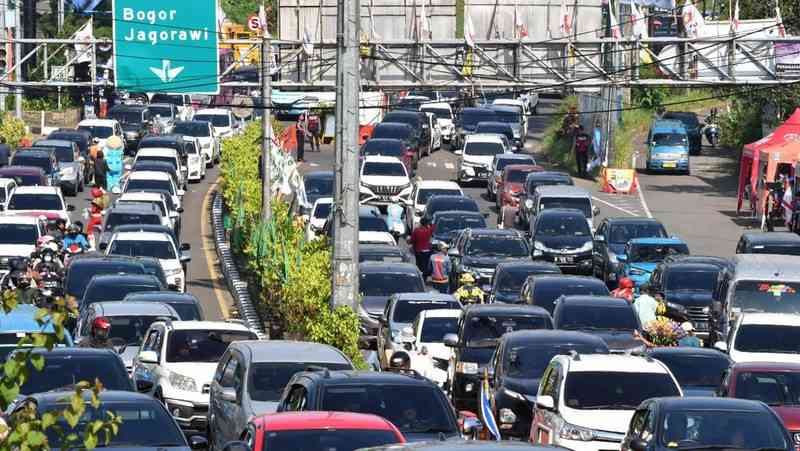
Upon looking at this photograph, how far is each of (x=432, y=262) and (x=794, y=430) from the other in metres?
19.1

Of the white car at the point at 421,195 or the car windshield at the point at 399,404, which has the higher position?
the car windshield at the point at 399,404

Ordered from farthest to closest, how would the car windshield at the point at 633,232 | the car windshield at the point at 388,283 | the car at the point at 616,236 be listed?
the car windshield at the point at 633,232, the car at the point at 616,236, the car windshield at the point at 388,283

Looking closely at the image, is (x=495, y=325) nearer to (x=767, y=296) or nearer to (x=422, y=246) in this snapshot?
(x=767, y=296)

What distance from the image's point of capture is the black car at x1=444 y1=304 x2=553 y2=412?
76.5ft

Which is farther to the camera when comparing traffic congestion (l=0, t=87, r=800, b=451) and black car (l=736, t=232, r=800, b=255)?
black car (l=736, t=232, r=800, b=255)

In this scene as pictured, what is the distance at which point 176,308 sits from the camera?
87.5 ft

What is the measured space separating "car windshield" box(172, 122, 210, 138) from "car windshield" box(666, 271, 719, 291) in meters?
32.7

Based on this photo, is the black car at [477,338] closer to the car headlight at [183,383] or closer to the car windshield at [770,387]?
the car headlight at [183,383]

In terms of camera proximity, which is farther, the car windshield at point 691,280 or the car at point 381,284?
the car windshield at point 691,280

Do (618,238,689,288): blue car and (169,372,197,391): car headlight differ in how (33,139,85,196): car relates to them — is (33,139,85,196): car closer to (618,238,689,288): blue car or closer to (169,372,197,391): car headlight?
(618,238,689,288): blue car

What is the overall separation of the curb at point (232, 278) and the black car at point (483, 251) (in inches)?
171

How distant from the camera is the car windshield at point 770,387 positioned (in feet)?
62.2

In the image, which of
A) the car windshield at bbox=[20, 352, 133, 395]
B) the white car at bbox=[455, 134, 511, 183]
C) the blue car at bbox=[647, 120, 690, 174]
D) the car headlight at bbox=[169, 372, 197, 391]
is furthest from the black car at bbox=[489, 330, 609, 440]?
the blue car at bbox=[647, 120, 690, 174]

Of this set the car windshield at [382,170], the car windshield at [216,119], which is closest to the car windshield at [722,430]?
the car windshield at [382,170]
